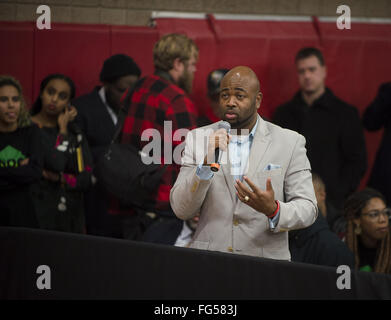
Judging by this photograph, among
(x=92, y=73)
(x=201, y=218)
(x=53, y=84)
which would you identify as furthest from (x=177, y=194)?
(x=92, y=73)

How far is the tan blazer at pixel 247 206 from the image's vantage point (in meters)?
3.28

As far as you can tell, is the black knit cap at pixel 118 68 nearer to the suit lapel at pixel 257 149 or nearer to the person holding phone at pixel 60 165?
the person holding phone at pixel 60 165

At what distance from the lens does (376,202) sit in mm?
4848

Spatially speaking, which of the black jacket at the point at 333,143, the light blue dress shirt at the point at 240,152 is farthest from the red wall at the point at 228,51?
the light blue dress shirt at the point at 240,152

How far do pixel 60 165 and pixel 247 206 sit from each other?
6.69 feet

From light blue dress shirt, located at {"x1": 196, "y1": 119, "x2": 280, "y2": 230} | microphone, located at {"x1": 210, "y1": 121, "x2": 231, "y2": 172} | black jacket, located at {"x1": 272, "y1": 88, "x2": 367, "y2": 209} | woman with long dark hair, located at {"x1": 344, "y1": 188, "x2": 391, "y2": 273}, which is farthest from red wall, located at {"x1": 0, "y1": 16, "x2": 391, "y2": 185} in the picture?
microphone, located at {"x1": 210, "y1": 121, "x2": 231, "y2": 172}

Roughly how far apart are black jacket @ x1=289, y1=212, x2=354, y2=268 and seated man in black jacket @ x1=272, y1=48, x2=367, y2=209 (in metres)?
1.15

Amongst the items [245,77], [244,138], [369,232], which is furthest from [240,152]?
[369,232]

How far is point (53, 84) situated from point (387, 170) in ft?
8.21

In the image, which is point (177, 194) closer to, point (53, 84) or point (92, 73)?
point (53, 84)

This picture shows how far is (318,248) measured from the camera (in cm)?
439

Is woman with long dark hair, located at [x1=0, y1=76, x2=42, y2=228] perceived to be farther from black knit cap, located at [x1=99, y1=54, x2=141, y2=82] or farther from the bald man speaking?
the bald man speaking

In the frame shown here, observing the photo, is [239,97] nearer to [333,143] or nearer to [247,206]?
[247,206]

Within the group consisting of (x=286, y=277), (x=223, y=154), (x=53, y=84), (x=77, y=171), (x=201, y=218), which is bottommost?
(x=286, y=277)
